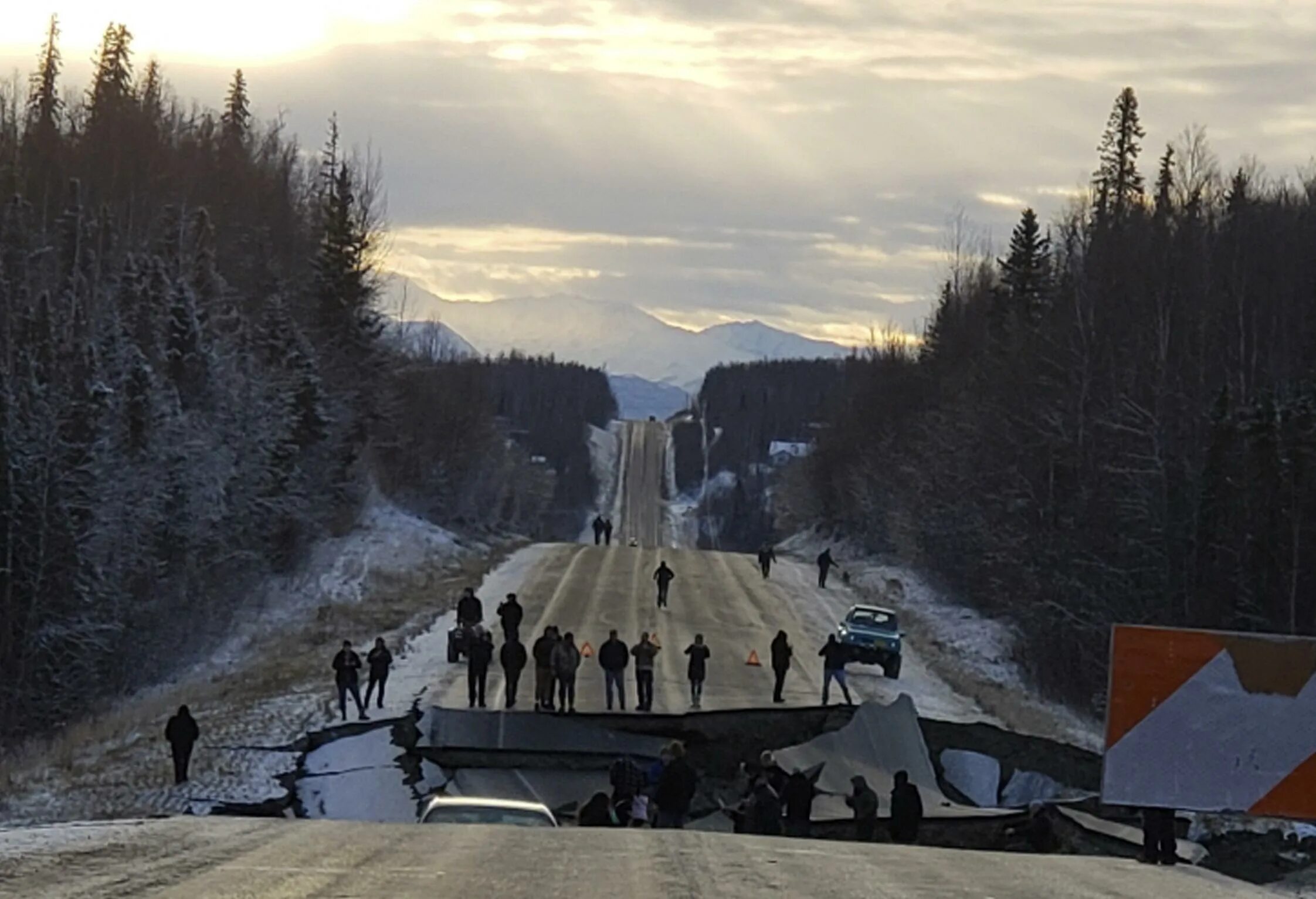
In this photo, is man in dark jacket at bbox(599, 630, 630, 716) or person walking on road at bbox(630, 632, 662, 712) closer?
person walking on road at bbox(630, 632, 662, 712)

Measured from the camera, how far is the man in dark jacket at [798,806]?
21.6 meters

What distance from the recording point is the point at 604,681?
125ft

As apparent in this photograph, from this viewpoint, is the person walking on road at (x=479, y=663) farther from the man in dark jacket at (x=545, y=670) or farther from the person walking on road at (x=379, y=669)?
the person walking on road at (x=379, y=669)

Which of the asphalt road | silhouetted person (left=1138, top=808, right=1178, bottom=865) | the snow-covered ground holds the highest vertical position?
silhouetted person (left=1138, top=808, right=1178, bottom=865)

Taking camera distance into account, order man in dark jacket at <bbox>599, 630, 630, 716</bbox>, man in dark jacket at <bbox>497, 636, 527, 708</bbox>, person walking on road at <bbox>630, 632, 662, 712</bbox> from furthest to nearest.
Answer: man in dark jacket at <bbox>599, 630, 630, 716</bbox> < person walking on road at <bbox>630, 632, 662, 712</bbox> < man in dark jacket at <bbox>497, 636, 527, 708</bbox>

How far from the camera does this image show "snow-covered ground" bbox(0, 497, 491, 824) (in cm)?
2708

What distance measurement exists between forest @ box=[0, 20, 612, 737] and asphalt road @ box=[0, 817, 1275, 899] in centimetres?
3972

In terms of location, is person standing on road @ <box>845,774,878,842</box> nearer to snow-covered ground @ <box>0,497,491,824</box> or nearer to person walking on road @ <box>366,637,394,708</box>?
snow-covered ground @ <box>0,497,491,824</box>

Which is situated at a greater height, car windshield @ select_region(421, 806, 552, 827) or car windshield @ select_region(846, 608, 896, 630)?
car windshield @ select_region(846, 608, 896, 630)

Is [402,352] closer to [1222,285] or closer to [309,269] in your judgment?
[309,269]

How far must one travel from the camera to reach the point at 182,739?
2727 centimetres

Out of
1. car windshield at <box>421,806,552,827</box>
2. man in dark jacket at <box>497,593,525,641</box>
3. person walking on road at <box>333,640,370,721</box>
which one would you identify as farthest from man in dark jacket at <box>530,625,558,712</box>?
car windshield at <box>421,806,552,827</box>

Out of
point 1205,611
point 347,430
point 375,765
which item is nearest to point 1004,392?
point 1205,611

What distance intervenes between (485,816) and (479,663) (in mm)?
15850
